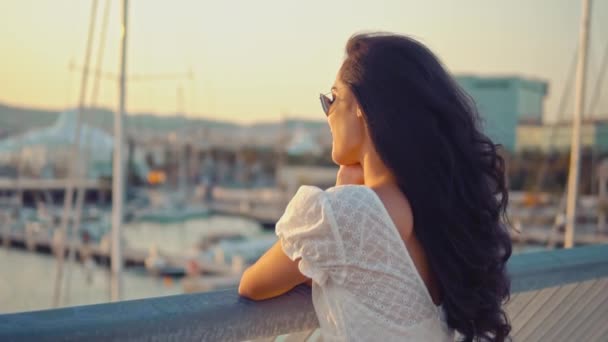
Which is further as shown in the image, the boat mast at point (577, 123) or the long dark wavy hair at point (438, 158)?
the boat mast at point (577, 123)

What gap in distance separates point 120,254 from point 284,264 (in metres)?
18.4

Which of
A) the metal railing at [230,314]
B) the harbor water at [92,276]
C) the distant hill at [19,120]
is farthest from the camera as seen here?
the distant hill at [19,120]

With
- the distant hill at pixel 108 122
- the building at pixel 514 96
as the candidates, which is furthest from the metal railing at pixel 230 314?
the building at pixel 514 96

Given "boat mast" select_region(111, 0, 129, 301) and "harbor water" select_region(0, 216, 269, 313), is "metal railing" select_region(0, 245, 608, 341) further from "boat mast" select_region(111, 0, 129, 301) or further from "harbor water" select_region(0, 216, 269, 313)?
"harbor water" select_region(0, 216, 269, 313)

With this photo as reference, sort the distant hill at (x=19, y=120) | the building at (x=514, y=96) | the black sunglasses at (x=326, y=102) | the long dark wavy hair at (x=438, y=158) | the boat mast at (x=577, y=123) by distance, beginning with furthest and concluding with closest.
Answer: the distant hill at (x=19, y=120), the building at (x=514, y=96), the boat mast at (x=577, y=123), the black sunglasses at (x=326, y=102), the long dark wavy hair at (x=438, y=158)

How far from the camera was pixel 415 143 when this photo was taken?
1.84 m

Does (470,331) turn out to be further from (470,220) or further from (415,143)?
(415,143)

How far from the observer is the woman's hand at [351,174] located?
2062mm

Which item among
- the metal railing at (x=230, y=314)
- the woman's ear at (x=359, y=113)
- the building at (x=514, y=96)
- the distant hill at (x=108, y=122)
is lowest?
the distant hill at (x=108, y=122)

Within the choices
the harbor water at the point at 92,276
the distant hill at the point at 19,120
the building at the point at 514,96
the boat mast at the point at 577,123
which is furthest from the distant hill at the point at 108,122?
the boat mast at the point at 577,123

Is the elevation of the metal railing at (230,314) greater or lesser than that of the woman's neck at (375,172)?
lesser

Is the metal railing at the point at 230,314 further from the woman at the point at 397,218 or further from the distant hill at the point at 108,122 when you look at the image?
the distant hill at the point at 108,122

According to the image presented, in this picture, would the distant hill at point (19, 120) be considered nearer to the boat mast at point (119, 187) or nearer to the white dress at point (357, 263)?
the boat mast at point (119, 187)

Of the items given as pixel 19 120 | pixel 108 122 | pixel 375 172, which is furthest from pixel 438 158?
pixel 19 120
